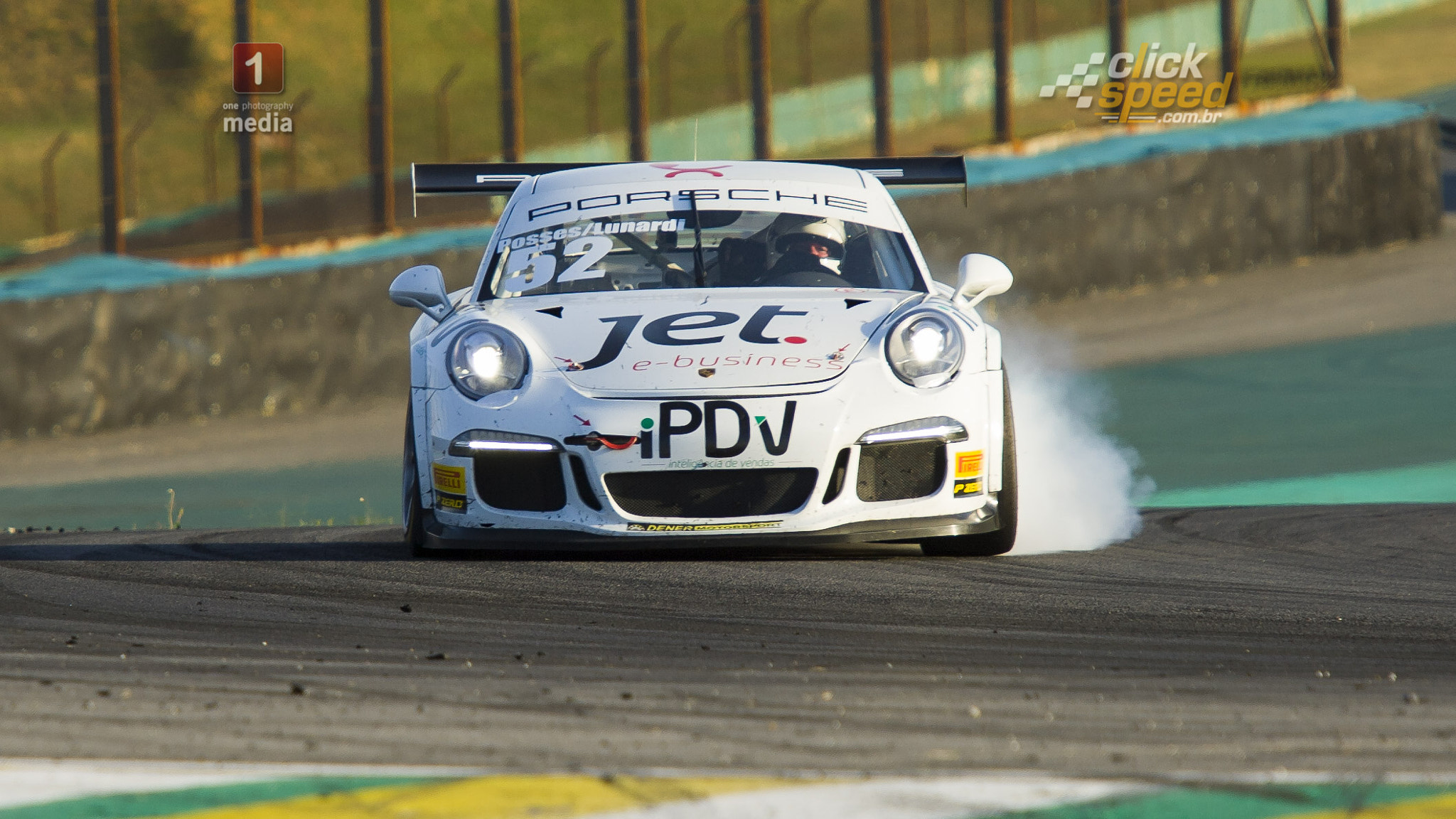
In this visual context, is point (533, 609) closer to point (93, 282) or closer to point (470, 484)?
point (470, 484)

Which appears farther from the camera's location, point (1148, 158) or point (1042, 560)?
point (1148, 158)

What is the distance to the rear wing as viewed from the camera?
7445 millimetres

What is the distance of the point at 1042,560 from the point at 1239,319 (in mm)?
9750

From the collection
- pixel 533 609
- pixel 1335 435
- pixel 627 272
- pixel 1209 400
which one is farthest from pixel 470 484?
pixel 1209 400

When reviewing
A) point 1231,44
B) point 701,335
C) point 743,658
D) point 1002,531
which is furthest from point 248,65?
point 1231,44

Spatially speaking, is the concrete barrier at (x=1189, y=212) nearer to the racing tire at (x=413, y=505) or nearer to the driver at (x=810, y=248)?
the driver at (x=810, y=248)

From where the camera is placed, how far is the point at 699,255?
664 centimetres

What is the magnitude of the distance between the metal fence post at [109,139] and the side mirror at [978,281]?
7.91 m

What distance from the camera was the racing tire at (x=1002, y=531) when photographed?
596 cm

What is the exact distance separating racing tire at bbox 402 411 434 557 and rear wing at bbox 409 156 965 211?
1.54 meters

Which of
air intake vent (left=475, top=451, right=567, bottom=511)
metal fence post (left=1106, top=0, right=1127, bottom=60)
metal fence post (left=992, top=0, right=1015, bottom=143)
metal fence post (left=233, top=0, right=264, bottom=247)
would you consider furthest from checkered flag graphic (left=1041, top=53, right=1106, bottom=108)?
air intake vent (left=475, top=451, right=567, bottom=511)

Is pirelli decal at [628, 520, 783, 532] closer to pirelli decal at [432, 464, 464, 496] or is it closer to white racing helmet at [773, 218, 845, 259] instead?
pirelli decal at [432, 464, 464, 496]

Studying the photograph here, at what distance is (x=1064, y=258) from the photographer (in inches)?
625

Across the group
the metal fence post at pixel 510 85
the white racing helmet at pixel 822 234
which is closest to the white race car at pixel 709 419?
the white racing helmet at pixel 822 234
